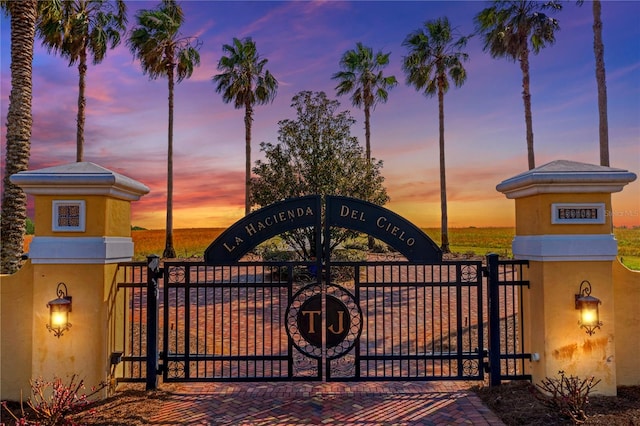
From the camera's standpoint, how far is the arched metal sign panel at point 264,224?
586 centimetres

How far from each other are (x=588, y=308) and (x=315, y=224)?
3984mm

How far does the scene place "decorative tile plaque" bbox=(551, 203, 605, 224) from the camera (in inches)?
211

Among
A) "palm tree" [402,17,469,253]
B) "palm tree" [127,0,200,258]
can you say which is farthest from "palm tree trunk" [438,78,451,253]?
"palm tree" [127,0,200,258]

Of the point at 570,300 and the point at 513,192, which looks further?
the point at 513,192

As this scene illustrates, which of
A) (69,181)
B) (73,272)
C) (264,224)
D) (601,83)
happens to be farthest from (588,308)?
(601,83)

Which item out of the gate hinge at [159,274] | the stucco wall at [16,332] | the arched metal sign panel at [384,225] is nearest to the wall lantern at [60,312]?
the stucco wall at [16,332]

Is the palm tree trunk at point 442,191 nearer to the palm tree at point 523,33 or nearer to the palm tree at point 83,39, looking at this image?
the palm tree at point 523,33

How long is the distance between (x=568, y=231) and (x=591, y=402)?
7.62 ft

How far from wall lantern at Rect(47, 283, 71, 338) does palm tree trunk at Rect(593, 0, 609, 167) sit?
17.4 meters

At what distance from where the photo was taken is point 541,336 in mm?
5469

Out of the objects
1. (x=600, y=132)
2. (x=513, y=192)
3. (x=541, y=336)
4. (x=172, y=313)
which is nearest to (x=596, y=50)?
(x=600, y=132)

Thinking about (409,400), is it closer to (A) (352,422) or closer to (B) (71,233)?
(A) (352,422)

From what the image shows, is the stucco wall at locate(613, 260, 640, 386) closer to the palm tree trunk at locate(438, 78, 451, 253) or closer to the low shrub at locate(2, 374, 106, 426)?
the low shrub at locate(2, 374, 106, 426)

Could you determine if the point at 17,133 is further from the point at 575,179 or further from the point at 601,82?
the point at 601,82
